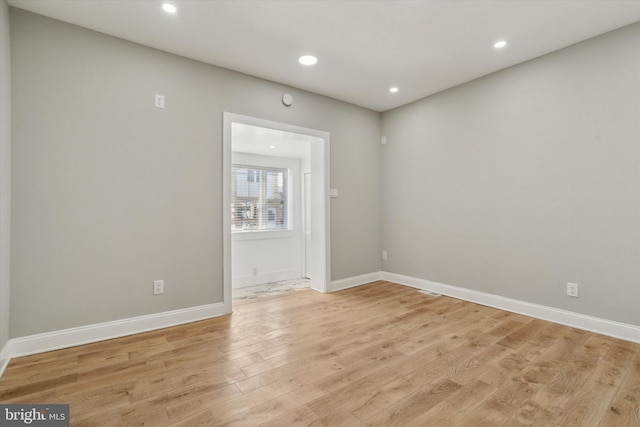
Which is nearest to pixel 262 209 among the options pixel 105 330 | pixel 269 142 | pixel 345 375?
pixel 269 142

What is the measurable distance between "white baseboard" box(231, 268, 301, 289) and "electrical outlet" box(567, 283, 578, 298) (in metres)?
3.97

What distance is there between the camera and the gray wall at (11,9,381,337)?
7.59 feet

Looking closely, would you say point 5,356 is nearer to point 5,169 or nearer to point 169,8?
point 5,169

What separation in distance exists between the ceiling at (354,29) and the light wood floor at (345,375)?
2.75m

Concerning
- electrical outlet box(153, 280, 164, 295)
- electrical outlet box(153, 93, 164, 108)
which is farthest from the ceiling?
electrical outlet box(153, 280, 164, 295)

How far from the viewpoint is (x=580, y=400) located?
173cm

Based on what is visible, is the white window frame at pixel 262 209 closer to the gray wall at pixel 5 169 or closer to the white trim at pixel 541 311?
the white trim at pixel 541 311

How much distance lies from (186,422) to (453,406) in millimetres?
1504

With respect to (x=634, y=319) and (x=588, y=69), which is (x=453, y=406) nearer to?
(x=634, y=319)

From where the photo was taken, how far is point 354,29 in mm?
2580

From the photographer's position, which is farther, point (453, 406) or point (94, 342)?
point (94, 342)

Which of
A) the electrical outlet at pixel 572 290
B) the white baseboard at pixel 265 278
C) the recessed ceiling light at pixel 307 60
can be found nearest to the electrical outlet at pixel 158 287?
the white baseboard at pixel 265 278

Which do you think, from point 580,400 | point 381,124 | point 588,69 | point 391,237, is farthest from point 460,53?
point 580,400

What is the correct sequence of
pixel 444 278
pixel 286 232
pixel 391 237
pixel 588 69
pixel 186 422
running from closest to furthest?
1. pixel 186 422
2. pixel 588 69
3. pixel 444 278
4. pixel 391 237
5. pixel 286 232
